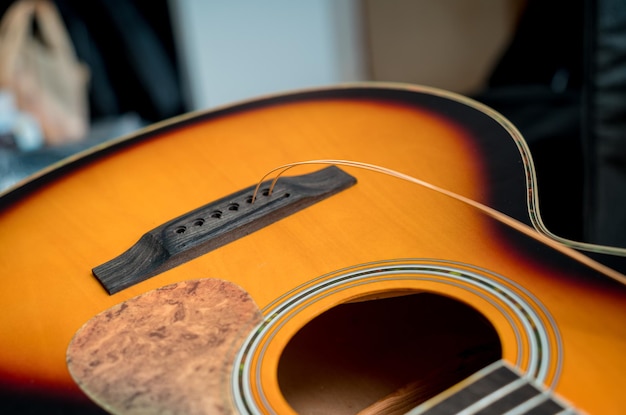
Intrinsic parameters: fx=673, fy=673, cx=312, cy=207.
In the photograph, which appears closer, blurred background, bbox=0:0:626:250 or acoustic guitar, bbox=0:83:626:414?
acoustic guitar, bbox=0:83:626:414

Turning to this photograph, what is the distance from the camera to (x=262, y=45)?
1.98 metres

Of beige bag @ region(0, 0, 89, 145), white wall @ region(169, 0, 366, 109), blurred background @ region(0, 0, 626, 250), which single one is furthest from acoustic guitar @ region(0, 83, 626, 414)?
white wall @ region(169, 0, 366, 109)

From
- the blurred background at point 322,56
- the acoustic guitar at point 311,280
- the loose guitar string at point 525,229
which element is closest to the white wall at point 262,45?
the blurred background at point 322,56

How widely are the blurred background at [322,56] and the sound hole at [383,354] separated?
826 mm

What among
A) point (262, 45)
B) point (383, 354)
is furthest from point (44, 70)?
point (383, 354)

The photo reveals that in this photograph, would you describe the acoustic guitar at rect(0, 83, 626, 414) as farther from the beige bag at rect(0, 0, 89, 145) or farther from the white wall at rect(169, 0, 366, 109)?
the white wall at rect(169, 0, 366, 109)

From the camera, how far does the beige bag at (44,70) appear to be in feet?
5.22

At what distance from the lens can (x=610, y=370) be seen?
435 mm

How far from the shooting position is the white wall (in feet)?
6.23

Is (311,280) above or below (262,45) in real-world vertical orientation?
below

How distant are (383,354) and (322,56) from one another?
1.54 m

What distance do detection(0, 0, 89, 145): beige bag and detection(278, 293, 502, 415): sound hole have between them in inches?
47.6

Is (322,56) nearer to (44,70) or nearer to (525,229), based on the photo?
(44,70)

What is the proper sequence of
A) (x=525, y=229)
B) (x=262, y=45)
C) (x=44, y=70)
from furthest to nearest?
(x=262, y=45) → (x=44, y=70) → (x=525, y=229)
